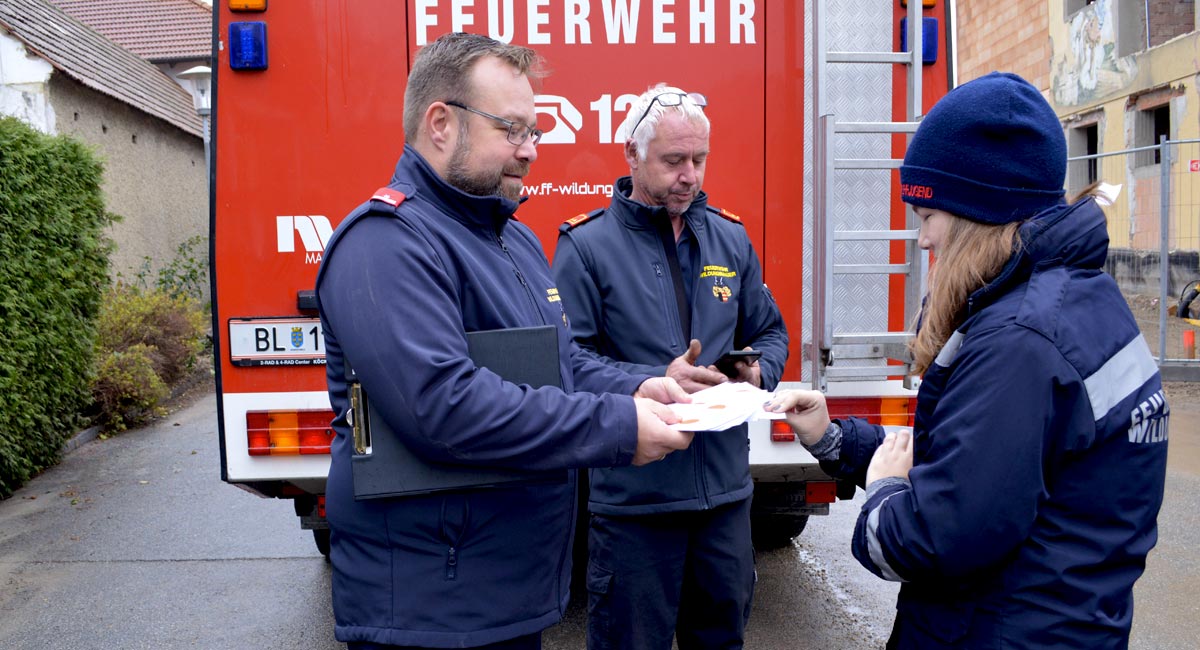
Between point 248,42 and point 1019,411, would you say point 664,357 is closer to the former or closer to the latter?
point 1019,411

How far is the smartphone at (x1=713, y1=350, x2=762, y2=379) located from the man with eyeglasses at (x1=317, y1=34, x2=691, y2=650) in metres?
0.71

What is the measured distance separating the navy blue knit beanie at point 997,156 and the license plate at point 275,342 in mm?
2486

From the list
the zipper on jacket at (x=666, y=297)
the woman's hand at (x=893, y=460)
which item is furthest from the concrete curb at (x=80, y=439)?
the woman's hand at (x=893, y=460)

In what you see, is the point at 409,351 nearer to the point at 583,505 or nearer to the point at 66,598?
the point at 583,505

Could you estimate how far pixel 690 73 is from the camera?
365cm

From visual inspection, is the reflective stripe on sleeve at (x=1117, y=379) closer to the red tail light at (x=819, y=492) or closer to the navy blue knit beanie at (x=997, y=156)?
the navy blue knit beanie at (x=997, y=156)

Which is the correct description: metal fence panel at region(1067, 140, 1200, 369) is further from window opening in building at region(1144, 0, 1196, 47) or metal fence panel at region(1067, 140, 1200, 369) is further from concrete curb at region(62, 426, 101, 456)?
concrete curb at region(62, 426, 101, 456)

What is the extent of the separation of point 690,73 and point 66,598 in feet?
13.3

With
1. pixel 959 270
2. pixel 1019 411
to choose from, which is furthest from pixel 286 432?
pixel 1019 411

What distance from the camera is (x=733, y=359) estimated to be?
2.82 m

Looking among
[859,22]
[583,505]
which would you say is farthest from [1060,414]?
[583,505]

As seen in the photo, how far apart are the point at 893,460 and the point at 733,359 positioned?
3.39 feet

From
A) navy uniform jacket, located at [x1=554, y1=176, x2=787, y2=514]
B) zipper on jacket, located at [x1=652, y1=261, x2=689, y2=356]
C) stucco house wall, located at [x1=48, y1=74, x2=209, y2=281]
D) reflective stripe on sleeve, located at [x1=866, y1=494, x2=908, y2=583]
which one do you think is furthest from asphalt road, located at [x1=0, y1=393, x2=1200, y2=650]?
stucco house wall, located at [x1=48, y1=74, x2=209, y2=281]

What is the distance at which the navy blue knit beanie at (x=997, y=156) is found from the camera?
1.62 m
